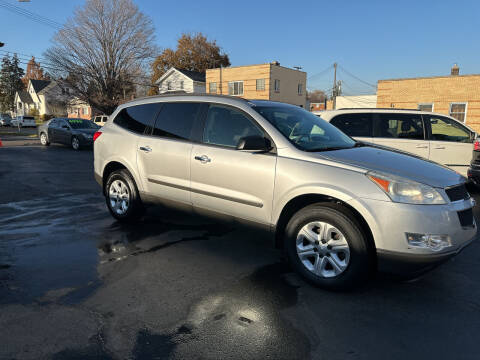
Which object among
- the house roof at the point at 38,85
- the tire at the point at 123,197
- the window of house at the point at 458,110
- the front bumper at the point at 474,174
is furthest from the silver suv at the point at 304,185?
the house roof at the point at 38,85

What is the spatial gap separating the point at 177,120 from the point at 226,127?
83 cm

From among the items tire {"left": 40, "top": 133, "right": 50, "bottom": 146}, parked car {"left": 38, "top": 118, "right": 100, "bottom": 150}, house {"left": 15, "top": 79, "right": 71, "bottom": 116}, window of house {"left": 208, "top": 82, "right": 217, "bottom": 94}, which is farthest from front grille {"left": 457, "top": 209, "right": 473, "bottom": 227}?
house {"left": 15, "top": 79, "right": 71, "bottom": 116}

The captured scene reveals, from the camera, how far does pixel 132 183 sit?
4.96 meters

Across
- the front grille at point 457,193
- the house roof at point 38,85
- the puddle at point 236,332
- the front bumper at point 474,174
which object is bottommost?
the puddle at point 236,332

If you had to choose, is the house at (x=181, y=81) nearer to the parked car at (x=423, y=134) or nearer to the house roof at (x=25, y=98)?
the parked car at (x=423, y=134)

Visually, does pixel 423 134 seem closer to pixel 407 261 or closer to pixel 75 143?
pixel 407 261

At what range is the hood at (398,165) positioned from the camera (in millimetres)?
3043

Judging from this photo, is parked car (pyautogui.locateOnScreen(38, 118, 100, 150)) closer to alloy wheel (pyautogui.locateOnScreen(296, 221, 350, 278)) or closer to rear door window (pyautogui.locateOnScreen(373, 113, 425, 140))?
rear door window (pyautogui.locateOnScreen(373, 113, 425, 140))

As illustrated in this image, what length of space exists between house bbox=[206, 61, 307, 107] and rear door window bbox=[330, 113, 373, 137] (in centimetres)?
2683

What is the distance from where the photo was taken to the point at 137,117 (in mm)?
5000

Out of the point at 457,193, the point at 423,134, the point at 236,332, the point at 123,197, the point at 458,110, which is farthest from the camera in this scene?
the point at 458,110

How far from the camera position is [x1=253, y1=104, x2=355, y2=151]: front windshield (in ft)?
12.1

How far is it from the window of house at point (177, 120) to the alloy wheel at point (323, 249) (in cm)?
194

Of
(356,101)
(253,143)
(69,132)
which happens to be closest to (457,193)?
(253,143)
